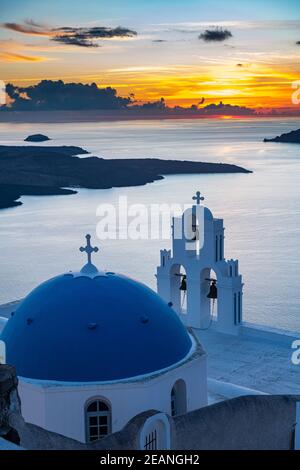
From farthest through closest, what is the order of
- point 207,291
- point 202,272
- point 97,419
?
point 207,291
point 202,272
point 97,419

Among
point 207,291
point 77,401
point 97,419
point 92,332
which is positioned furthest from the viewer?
point 207,291

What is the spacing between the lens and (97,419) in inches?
390

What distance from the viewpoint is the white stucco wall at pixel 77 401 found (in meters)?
9.74

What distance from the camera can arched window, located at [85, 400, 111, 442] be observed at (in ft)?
32.3

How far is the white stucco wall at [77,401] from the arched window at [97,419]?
0.08m

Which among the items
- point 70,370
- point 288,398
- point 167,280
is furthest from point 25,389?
point 167,280

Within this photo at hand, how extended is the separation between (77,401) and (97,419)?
41 centimetres

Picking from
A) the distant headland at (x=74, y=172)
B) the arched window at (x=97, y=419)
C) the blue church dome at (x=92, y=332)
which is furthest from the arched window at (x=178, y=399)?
the distant headland at (x=74, y=172)

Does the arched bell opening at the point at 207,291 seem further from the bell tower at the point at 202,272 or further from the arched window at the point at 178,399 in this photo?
the arched window at the point at 178,399

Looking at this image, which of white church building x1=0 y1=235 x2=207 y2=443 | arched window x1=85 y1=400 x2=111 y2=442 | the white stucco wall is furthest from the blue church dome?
arched window x1=85 y1=400 x2=111 y2=442

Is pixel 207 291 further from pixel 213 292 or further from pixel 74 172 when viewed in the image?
pixel 74 172

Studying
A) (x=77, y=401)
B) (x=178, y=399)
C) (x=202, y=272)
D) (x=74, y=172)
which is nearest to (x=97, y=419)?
(x=77, y=401)

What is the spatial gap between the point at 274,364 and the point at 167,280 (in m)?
3.16

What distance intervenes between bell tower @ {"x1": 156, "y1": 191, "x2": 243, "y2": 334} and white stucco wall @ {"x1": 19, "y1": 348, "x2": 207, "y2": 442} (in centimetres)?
508
